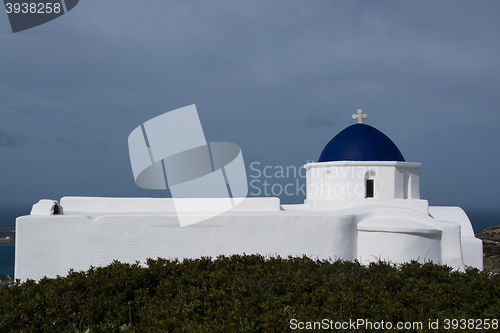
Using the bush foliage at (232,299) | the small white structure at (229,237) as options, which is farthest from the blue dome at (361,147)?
the bush foliage at (232,299)

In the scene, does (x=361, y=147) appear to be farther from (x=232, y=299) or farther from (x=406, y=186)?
(x=232, y=299)

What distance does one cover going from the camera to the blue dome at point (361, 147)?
36.4 feet

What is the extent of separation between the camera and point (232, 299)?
4.66 metres

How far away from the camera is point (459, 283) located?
5207mm

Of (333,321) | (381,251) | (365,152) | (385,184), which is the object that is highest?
(365,152)

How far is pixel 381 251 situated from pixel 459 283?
324 centimetres

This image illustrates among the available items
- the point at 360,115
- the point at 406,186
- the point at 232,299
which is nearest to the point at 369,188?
the point at 406,186

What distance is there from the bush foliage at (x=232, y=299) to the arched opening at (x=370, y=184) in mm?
5397

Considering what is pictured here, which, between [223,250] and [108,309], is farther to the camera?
[223,250]

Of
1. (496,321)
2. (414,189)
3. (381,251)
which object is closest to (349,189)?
(414,189)

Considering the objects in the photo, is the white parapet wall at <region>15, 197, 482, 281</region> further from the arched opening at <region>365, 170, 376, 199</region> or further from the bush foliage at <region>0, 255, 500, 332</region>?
the bush foliage at <region>0, 255, 500, 332</region>

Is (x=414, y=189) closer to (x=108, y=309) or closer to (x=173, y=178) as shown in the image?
(x=173, y=178)

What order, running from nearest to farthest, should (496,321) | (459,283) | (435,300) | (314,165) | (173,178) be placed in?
(496,321) < (435,300) < (459,283) < (173,178) < (314,165)

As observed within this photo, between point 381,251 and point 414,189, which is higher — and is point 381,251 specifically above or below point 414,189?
below
